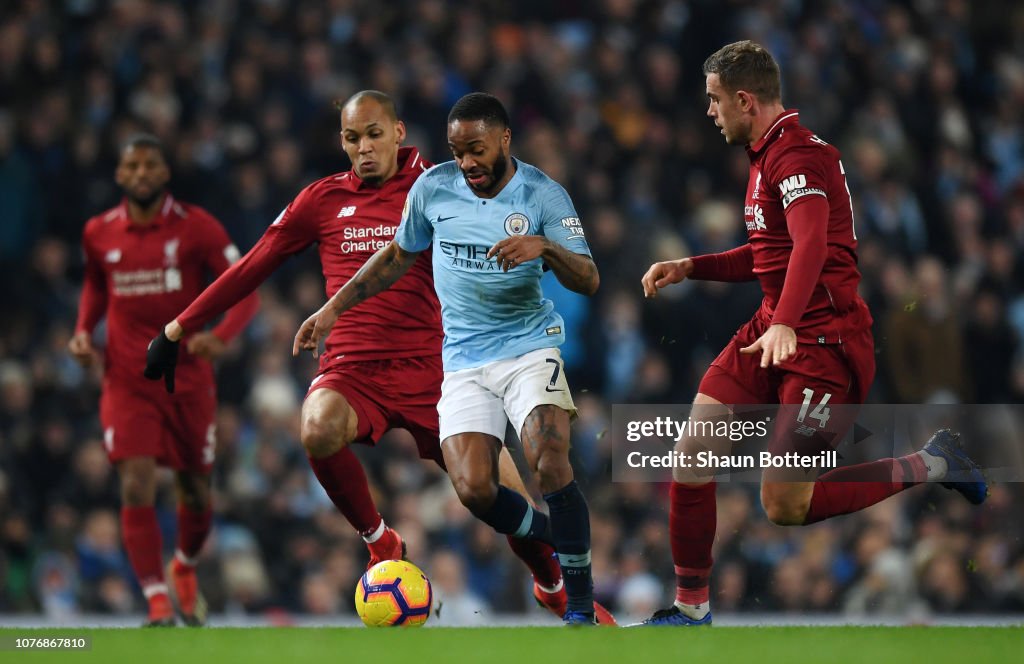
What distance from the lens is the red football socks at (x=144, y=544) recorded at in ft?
26.9

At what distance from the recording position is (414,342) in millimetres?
7129

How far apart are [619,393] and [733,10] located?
4.61 meters

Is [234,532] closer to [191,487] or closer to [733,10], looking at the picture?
[191,487]

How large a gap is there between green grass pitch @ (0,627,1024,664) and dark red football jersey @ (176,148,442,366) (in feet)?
5.05

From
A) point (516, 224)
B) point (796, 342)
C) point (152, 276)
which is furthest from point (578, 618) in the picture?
point (152, 276)

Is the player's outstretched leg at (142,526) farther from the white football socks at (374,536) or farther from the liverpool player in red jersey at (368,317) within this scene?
the white football socks at (374,536)

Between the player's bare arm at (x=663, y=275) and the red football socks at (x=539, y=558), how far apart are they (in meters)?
1.31

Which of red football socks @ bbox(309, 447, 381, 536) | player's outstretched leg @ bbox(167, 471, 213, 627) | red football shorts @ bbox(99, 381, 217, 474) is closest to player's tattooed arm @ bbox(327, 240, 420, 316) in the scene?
red football socks @ bbox(309, 447, 381, 536)

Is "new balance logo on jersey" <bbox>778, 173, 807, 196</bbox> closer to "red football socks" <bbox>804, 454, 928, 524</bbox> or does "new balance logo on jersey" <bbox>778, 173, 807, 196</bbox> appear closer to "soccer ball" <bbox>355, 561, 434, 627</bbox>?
"red football socks" <bbox>804, 454, 928, 524</bbox>

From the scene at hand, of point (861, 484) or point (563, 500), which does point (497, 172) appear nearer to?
point (563, 500)

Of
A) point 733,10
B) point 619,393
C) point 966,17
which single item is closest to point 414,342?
point 619,393

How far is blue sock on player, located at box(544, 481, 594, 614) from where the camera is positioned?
605 centimetres

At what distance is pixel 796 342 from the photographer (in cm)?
598

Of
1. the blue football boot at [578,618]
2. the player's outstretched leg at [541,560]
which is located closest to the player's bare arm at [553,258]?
the player's outstretched leg at [541,560]
